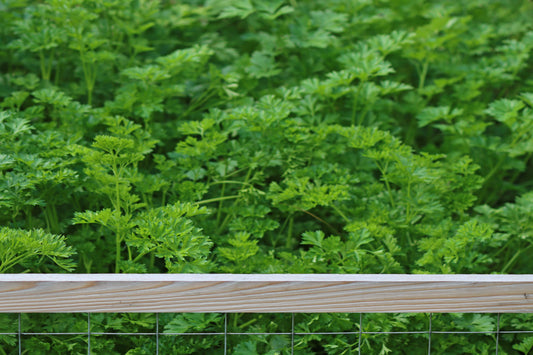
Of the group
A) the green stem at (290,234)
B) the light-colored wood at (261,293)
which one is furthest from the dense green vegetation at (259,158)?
the light-colored wood at (261,293)

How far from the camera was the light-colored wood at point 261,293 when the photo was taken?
124 cm

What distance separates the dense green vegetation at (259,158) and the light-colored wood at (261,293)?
0.77 feet

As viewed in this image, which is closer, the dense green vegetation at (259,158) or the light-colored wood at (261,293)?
the light-colored wood at (261,293)

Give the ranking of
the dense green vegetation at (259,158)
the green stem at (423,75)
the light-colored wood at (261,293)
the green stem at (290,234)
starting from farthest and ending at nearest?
the green stem at (423,75) → the green stem at (290,234) → the dense green vegetation at (259,158) → the light-colored wood at (261,293)

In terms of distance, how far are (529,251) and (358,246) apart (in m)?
0.81

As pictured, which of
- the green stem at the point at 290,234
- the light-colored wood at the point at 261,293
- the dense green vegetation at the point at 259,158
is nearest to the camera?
the light-colored wood at the point at 261,293

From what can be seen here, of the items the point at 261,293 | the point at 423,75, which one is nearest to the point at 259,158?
the point at 261,293

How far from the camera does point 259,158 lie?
1986 millimetres

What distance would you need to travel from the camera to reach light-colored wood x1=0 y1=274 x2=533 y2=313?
48.7 inches

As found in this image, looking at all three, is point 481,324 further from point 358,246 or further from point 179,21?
A: point 179,21

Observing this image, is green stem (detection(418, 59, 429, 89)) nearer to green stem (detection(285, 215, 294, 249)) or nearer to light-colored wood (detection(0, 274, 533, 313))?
green stem (detection(285, 215, 294, 249))

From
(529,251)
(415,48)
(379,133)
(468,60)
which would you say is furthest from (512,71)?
(379,133)

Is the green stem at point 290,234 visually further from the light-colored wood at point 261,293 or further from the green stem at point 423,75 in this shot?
the green stem at point 423,75

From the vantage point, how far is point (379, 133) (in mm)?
1955
